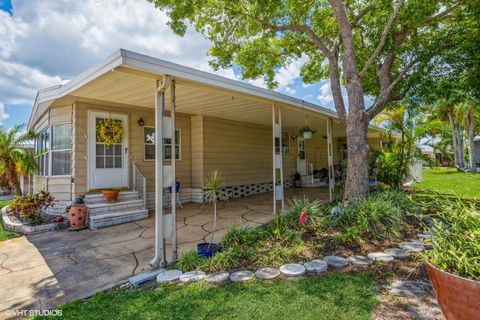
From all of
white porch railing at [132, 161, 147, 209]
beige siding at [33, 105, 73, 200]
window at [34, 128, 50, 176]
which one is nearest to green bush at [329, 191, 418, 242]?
white porch railing at [132, 161, 147, 209]

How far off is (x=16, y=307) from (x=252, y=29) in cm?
746

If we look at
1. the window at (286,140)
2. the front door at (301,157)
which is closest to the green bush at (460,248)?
the window at (286,140)

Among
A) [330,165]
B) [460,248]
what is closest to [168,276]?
[460,248]

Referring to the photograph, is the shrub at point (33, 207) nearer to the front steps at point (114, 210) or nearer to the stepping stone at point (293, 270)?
the front steps at point (114, 210)

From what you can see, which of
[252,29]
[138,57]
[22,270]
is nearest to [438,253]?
Result: [138,57]

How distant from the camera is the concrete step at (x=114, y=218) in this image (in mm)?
5504

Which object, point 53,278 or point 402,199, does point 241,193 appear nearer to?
point 402,199

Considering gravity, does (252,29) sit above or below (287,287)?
above

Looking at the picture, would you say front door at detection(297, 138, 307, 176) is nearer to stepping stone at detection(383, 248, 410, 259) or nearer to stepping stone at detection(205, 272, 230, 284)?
stepping stone at detection(383, 248, 410, 259)

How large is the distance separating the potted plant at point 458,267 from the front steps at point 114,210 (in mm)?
5828

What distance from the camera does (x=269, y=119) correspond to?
885 centimetres

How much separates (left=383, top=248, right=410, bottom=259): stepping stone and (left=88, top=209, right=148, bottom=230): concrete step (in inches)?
208

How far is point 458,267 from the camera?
5.67 ft

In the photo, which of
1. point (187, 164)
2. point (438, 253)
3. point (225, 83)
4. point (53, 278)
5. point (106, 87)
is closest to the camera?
point (438, 253)
